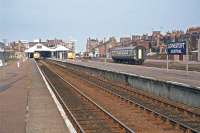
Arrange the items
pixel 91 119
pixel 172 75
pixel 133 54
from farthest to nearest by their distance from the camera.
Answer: pixel 133 54, pixel 172 75, pixel 91 119

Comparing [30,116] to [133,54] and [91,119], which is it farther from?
[133,54]

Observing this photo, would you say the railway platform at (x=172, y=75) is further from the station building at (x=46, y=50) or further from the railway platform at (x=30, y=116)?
the station building at (x=46, y=50)

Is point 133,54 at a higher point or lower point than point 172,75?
higher

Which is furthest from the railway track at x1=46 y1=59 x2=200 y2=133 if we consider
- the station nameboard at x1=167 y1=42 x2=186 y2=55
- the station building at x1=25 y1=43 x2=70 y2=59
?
the station building at x1=25 y1=43 x2=70 y2=59

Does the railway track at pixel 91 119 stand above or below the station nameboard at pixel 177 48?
below

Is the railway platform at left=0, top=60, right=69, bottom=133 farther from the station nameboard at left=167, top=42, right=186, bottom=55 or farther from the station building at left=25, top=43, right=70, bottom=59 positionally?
the station building at left=25, top=43, right=70, bottom=59

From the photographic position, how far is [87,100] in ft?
81.0

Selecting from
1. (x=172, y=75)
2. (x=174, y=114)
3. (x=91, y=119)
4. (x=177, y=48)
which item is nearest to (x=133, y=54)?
(x=177, y=48)

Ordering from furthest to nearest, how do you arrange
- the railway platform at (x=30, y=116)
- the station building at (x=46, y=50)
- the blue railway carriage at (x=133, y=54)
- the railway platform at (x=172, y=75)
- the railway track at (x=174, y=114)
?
the station building at (x=46, y=50) < the blue railway carriage at (x=133, y=54) < the railway platform at (x=172, y=75) < the railway track at (x=174, y=114) < the railway platform at (x=30, y=116)

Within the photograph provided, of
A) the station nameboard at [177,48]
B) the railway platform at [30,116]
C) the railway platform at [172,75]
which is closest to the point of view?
the railway platform at [30,116]

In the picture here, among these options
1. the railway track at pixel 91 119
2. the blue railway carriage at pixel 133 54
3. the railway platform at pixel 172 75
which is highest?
the blue railway carriage at pixel 133 54

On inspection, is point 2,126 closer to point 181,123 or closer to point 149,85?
point 181,123

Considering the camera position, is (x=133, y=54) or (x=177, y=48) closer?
(x=177, y=48)

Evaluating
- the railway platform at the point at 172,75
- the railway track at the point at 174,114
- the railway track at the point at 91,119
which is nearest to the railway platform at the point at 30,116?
the railway track at the point at 91,119
